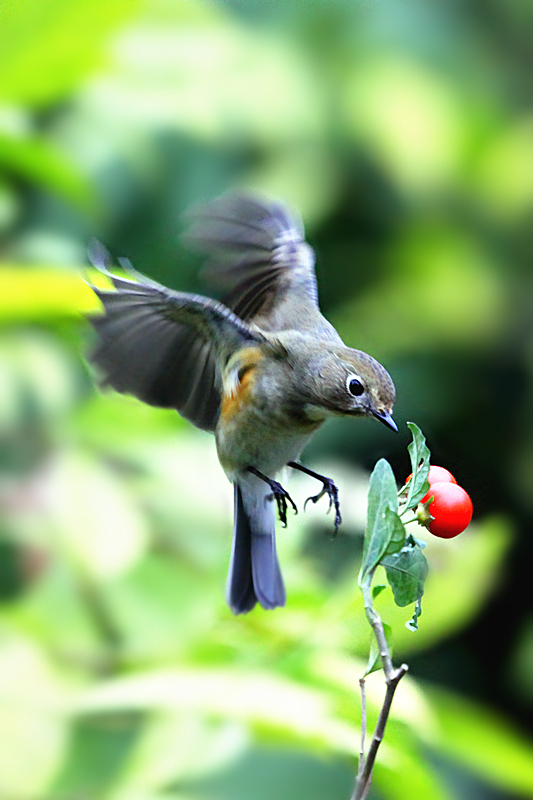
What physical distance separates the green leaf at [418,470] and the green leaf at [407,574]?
43 millimetres

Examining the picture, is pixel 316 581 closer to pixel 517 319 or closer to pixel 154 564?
pixel 154 564

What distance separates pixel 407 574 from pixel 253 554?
57 centimetres

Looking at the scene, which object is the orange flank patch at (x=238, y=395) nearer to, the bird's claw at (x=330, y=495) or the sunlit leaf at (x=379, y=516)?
the bird's claw at (x=330, y=495)

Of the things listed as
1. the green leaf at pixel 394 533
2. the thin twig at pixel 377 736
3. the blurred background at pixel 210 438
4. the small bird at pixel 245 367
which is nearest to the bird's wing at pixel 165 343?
the small bird at pixel 245 367

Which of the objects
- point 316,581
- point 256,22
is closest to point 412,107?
point 256,22

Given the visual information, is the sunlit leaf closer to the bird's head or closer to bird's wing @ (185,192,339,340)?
the bird's head

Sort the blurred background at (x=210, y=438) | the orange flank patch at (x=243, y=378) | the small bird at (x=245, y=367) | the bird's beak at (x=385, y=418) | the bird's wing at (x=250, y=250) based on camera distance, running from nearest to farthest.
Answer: the bird's beak at (x=385, y=418) → the small bird at (x=245, y=367) → the orange flank patch at (x=243, y=378) → the bird's wing at (x=250, y=250) → the blurred background at (x=210, y=438)

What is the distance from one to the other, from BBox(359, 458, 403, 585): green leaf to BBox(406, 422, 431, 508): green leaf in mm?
44

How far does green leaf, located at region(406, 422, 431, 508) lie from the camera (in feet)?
2.20

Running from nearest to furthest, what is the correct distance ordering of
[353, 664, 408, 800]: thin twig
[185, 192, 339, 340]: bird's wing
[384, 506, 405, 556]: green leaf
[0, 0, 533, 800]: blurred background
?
[353, 664, 408, 800]: thin twig, [384, 506, 405, 556]: green leaf, [185, 192, 339, 340]: bird's wing, [0, 0, 533, 800]: blurred background

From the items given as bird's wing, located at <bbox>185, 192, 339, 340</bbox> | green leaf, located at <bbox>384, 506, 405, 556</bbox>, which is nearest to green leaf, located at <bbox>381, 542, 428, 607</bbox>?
green leaf, located at <bbox>384, 506, 405, 556</bbox>

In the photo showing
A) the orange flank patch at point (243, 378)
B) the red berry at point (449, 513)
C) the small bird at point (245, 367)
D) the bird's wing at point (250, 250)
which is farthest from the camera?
the bird's wing at point (250, 250)

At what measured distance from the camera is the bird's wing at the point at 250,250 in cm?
129

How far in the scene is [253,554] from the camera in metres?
1.20
